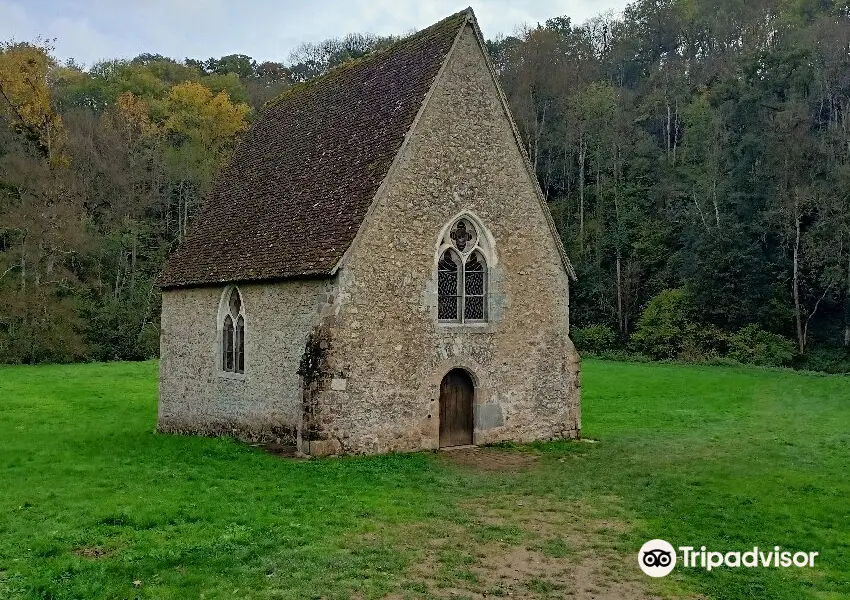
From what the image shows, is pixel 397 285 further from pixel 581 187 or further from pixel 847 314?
pixel 581 187

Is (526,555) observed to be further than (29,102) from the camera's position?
No

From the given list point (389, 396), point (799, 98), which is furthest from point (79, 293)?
point (799, 98)

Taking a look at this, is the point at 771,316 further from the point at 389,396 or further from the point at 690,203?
the point at 389,396

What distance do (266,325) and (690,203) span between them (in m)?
39.4

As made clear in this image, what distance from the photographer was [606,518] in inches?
453

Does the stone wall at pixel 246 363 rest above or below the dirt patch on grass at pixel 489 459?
above

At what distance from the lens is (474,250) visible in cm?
1755

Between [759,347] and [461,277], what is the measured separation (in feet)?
97.1

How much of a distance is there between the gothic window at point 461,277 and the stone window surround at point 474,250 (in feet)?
0.08

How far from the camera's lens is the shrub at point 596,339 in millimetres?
47750

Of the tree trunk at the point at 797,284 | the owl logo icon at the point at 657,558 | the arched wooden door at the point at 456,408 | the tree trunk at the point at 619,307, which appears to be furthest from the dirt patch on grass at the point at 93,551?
the tree trunk at the point at 619,307

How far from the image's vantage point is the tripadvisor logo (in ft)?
30.8

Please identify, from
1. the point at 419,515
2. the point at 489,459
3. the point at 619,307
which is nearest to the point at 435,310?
the point at 489,459

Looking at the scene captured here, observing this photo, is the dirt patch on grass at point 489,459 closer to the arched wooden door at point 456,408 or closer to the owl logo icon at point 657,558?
the arched wooden door at point 456,408
